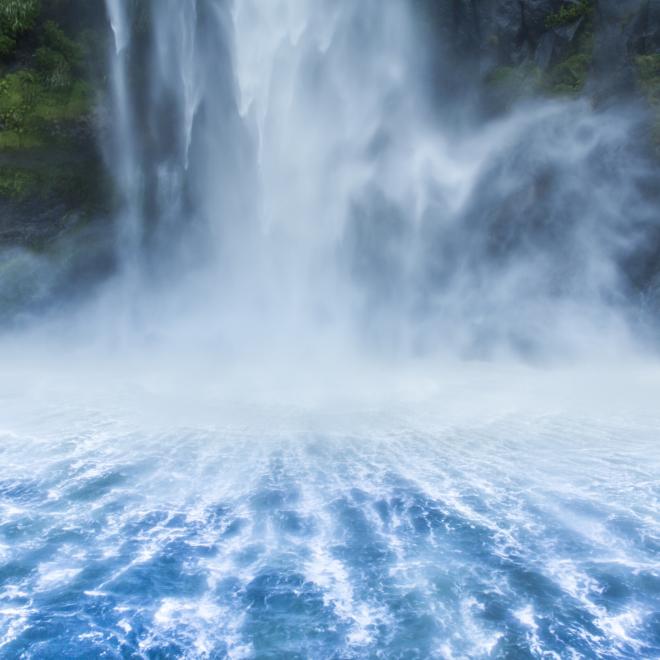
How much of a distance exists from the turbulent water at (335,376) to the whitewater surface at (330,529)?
74mm

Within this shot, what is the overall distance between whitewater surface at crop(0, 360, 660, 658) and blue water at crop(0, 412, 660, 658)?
49mm

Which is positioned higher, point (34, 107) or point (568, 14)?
point (568, 14)

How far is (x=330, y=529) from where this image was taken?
14.4 metres

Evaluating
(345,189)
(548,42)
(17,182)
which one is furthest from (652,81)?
(17,182)

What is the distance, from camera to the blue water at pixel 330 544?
10.9 metres

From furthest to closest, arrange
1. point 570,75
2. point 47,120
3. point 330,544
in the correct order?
point 570,75, point 47,120, point 330,544

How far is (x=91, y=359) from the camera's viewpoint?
3316 centimetres

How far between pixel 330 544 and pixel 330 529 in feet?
2.07

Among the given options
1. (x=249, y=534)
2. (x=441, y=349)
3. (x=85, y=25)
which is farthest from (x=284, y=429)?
(x=85, y=25)

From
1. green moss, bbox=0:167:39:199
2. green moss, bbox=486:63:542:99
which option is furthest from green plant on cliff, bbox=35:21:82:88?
green moss, bbox=486:63:542:99

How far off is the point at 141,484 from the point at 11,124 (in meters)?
23.2

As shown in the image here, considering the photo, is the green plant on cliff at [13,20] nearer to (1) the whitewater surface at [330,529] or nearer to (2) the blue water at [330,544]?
(1) the whitewater surface at [330,529]

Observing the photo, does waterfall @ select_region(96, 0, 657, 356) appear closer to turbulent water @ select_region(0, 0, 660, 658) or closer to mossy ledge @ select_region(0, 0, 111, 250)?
turbulent water @ select_region(0, 0, 660, 658)

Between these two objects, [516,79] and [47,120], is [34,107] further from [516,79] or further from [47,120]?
[516,79]
